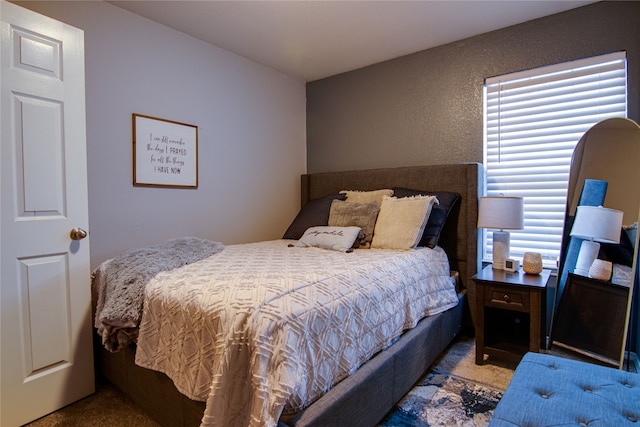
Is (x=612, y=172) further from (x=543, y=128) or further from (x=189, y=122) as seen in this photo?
(x=189, y=122)

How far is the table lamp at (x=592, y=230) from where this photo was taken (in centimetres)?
195

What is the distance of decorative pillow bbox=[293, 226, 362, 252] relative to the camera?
92.2 inches

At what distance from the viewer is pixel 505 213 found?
2230mm

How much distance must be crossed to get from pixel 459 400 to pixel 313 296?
1.11 metres

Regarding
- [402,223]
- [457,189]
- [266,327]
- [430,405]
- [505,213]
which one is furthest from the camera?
[457,189]

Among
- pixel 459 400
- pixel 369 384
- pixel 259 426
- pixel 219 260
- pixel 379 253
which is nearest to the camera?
pixel 259 426

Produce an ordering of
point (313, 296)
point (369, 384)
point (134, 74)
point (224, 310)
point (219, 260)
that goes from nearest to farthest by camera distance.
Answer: point (224, 310) < point (313, 296) < point (369, 384) < point (219, 260) < point (134, 74)

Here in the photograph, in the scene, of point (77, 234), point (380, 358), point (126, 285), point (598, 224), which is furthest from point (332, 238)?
point (598, 224)

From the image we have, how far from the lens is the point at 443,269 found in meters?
2.38

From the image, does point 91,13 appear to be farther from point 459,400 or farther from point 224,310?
point 459,400

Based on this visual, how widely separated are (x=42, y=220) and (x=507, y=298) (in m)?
2.69

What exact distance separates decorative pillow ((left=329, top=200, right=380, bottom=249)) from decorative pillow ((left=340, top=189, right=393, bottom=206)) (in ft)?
0.49

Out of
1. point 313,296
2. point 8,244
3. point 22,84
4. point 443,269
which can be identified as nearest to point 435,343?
point 443,269

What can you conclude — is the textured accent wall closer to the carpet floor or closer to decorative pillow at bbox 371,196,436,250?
decorative pillow at bbox 371,196,436,250
